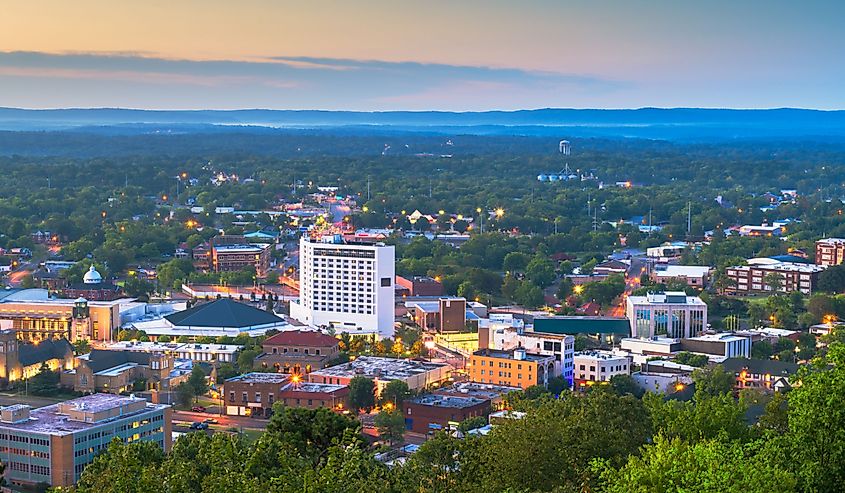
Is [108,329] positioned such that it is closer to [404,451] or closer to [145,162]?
[404,451]

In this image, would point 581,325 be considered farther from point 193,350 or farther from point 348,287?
point 193,350

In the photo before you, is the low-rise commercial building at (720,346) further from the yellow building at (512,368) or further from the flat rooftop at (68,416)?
the flat rooftop at (68,416)

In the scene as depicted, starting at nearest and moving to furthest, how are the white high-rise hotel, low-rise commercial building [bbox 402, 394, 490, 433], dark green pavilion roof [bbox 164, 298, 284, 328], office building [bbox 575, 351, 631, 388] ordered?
low-rise commercial building [bbox 402, 394, 490, 433], office building [bbox 575, 351, 631, 388], dark green pavilion roof [bbox 164, 298, 284, 328], the white high-rise hotel

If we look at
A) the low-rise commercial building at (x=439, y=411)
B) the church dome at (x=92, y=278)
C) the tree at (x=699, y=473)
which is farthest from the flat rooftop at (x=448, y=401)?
the church dome at (x=92, y=278)

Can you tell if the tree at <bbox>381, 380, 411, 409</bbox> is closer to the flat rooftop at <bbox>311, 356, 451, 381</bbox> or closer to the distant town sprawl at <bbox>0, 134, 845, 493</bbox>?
the distant town sprawl at <bbox>0, 134, 845, 493</bbox>

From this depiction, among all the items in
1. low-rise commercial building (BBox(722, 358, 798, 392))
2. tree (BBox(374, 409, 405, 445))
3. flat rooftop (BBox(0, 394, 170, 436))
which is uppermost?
flat rooftop (BBox(0, 394, 170, 436))

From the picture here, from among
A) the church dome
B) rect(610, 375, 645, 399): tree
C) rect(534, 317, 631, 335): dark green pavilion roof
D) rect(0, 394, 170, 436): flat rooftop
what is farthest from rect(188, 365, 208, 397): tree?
the church dome
